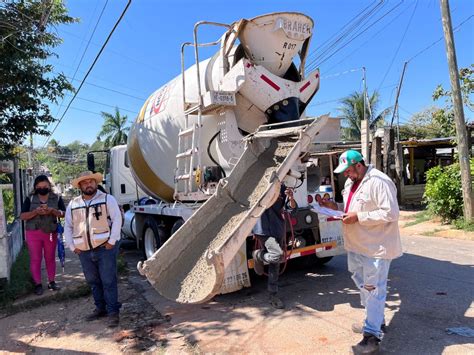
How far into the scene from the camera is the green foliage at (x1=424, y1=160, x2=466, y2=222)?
10.0 m

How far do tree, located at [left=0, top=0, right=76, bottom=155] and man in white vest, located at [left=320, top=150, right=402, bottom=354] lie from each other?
23.3 ft

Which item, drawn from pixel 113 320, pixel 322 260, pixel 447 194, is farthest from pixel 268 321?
pixel 447 194

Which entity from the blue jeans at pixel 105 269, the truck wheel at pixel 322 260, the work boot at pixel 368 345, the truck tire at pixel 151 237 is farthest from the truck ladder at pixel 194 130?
the work boot at pixel 368 345

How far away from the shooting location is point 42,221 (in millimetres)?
5824

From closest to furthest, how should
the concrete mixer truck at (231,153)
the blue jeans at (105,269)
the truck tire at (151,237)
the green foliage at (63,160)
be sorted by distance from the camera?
the concrete mixer truck at (231,153), the blue jeans at (105,269), the truck tire at (151,237), the green foliage at (63,160)

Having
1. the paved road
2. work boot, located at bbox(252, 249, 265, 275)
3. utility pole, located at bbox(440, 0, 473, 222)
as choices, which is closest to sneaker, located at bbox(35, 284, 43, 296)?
the paved road

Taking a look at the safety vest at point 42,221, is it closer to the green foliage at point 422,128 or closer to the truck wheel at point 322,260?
the truck wheel at point 322,260

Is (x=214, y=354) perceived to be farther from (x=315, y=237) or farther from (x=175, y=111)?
(x=175, y=111)

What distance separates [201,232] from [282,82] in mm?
2408

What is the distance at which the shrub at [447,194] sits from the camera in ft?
32.9

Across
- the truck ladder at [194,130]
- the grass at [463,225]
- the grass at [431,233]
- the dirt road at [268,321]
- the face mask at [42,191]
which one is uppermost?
the truck ladder at [194,130]

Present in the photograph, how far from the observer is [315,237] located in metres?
5.71

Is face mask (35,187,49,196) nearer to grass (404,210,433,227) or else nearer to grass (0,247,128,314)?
grass (0,247,128,314)

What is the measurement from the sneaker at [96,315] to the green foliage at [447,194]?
8.61 m
